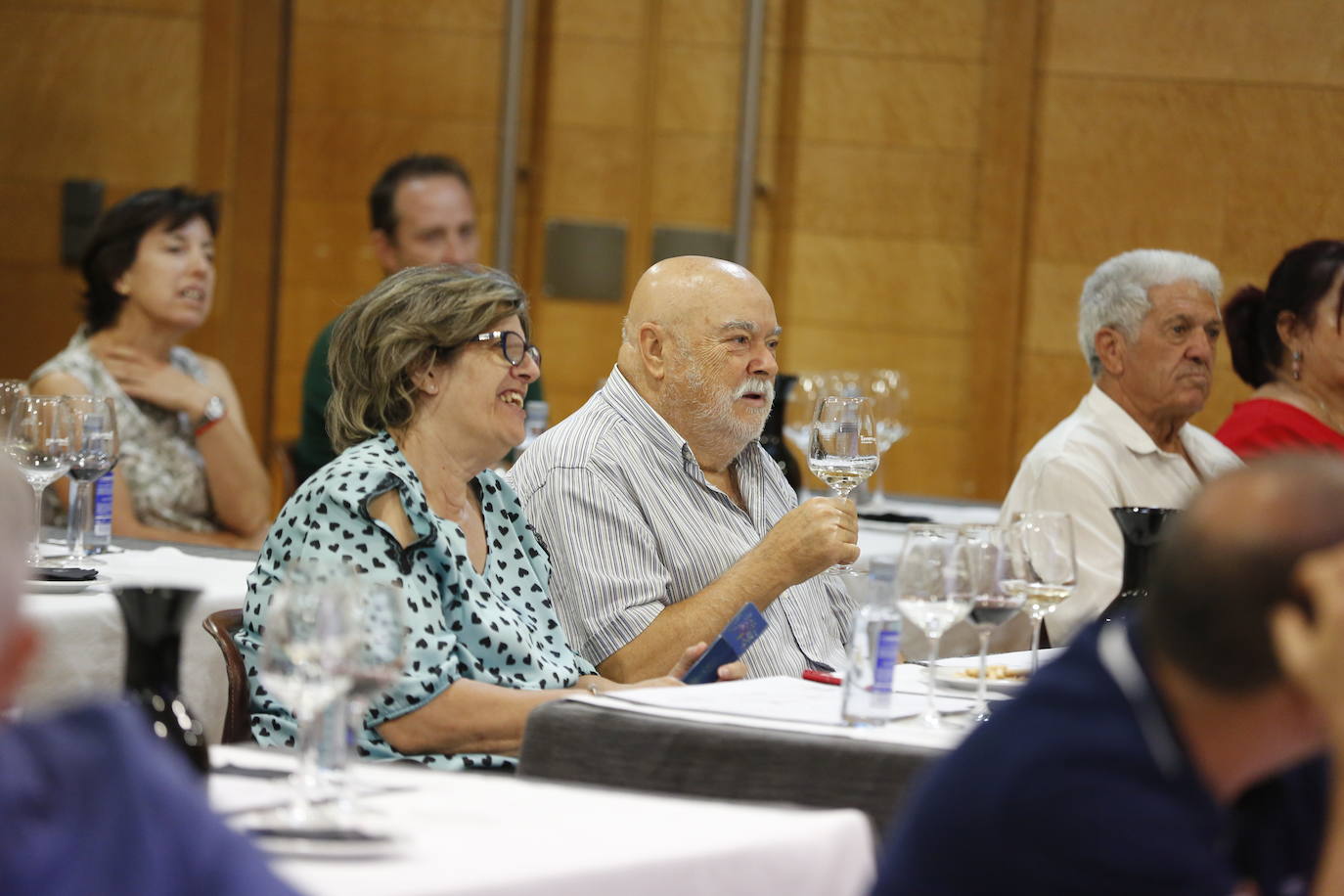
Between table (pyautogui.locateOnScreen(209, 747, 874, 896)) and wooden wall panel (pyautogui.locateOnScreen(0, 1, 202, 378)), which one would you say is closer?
table (pyautogui.locateOnScreen(209, 747, 874, 896))

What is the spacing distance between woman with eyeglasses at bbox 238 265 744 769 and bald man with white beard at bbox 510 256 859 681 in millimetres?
134

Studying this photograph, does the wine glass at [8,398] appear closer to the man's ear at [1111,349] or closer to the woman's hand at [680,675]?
the woman's hand at [680,675]

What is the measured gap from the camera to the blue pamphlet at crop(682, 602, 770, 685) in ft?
8.38

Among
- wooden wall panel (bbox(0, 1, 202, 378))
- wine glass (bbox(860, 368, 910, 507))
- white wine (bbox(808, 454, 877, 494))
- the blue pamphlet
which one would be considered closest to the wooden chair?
the blue pamphlet

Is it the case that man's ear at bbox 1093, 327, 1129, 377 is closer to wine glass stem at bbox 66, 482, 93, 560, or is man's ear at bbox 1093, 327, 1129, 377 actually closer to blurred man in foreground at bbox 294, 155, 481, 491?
blurred man in foreground at bbox 294, 155, 481, 491

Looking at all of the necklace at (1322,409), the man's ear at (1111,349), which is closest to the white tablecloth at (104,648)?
the man's ear at (1111,349)

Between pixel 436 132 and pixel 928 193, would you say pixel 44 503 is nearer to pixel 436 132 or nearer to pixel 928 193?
pixel 436 132

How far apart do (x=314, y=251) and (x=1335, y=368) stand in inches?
156

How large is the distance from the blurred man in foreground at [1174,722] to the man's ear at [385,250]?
4422 mm

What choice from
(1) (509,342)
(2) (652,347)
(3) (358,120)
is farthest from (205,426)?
(3) (358,120)

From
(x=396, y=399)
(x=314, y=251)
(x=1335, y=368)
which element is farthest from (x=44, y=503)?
(x=1335, y=368)

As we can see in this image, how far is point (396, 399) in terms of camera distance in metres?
2.83

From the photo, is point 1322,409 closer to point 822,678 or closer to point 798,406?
point 798,406

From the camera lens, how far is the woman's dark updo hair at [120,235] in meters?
4.77
